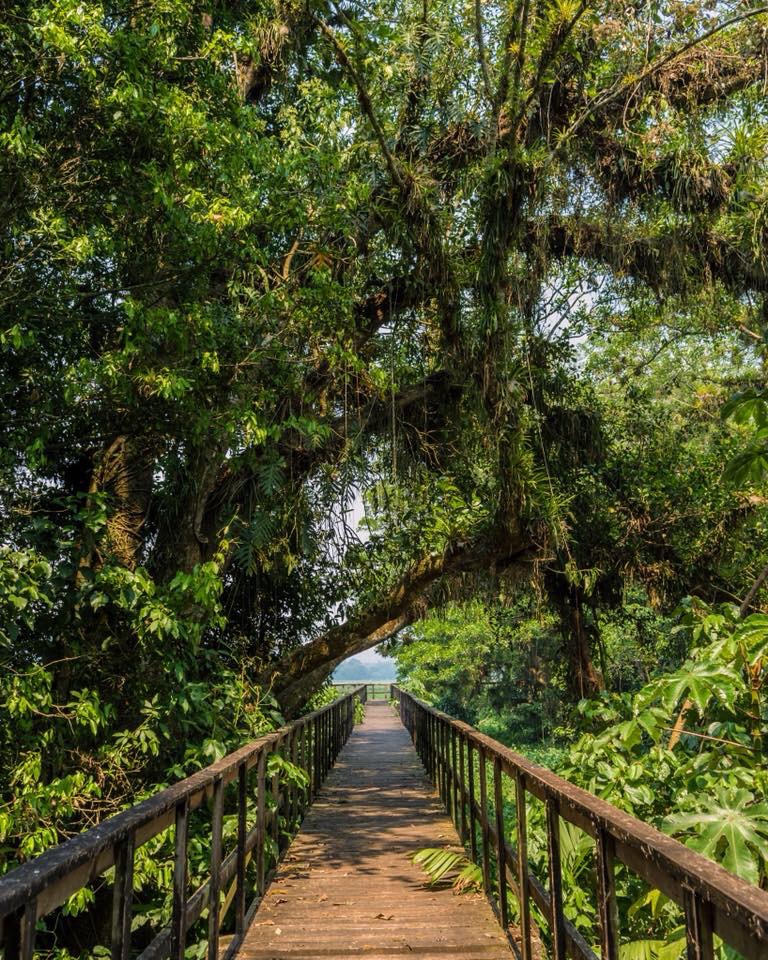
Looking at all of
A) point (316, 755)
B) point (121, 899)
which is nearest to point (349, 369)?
point (316, 755)

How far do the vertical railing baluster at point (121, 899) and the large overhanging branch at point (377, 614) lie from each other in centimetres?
656

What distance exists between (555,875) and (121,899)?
147cm

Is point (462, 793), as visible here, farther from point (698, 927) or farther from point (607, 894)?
point (698, 927)

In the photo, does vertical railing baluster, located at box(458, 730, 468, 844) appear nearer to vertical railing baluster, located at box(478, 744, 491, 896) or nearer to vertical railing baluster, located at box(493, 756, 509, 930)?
vertical railing baluster, located at box(478, 744, 491, 896)

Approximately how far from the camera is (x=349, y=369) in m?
8.13

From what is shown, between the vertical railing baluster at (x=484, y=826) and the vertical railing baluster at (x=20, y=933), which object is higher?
the vertical railing baluster at (x=20, y=933)

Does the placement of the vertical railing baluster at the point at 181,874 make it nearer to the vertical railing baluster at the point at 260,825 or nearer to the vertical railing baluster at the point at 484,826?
the vertical railing baluster at the point at 260,825

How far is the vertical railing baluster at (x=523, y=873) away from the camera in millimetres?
3393

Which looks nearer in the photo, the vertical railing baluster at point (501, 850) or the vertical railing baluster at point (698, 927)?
the vertical railing baluster at point (698, 927)

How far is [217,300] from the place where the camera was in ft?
20.2

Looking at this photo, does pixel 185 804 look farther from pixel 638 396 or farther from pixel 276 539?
pixel 638 396

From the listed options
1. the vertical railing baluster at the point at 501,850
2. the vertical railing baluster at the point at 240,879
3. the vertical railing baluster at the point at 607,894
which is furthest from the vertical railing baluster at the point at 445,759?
the vertical railing baluster at the point at 607,894

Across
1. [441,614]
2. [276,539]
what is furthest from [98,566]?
[441,614]

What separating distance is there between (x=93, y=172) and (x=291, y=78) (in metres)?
4.67
